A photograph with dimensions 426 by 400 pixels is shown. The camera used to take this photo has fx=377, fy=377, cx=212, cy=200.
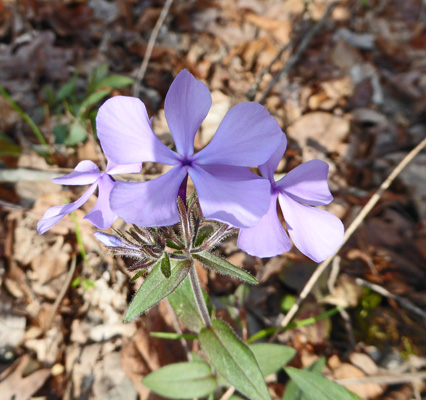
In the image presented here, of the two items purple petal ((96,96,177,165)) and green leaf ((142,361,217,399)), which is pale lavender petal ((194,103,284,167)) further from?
green leaf ((142,361,217,399))

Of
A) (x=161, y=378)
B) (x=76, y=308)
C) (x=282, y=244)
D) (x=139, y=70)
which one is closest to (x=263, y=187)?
(x=282, y=244)

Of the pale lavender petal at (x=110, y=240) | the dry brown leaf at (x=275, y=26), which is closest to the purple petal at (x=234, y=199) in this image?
the pale lavender petal at (x=110, y=240)

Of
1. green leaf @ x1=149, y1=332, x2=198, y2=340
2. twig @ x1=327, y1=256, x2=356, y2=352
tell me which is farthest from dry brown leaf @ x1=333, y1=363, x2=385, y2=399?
green leaf @ x1=149, y1=332, x2=198, y2=340

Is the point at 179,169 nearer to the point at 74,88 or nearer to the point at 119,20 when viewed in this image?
the point at 74,88

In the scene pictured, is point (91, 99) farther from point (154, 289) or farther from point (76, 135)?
point (154, 289)

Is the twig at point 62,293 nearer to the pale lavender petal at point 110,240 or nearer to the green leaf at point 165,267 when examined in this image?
the pale lavender petal at point 110,240
